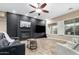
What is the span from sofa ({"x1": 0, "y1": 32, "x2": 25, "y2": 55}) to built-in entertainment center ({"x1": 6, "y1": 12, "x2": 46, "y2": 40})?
5.0 inches

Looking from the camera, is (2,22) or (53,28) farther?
(53,28)

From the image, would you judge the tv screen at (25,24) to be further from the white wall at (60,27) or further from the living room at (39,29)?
the white wall at (60,27)

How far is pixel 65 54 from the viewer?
101 inches

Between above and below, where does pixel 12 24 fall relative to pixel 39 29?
above

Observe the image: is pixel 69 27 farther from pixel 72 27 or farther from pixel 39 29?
pixel 39 29

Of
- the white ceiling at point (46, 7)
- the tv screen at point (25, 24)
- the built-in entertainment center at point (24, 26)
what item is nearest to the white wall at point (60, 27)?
the white ceiling at point (46, 7)

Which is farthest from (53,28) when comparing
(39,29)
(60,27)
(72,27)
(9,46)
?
(9,46)

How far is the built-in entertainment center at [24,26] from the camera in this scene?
2.61 m

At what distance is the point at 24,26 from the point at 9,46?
597 millimetres

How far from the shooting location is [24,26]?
2771mm

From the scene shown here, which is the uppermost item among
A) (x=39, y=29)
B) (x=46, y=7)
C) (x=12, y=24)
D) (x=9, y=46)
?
(x=46, y=7)

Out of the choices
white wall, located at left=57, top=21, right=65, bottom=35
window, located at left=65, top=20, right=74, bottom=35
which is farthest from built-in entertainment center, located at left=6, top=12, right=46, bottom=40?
window, located at left=65, top=20, right=74, bottom=35

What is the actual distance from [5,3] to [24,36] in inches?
35.0

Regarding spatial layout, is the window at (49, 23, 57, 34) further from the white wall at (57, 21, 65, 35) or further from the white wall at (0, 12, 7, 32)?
the white wall at (0, 12, 7, 32)
